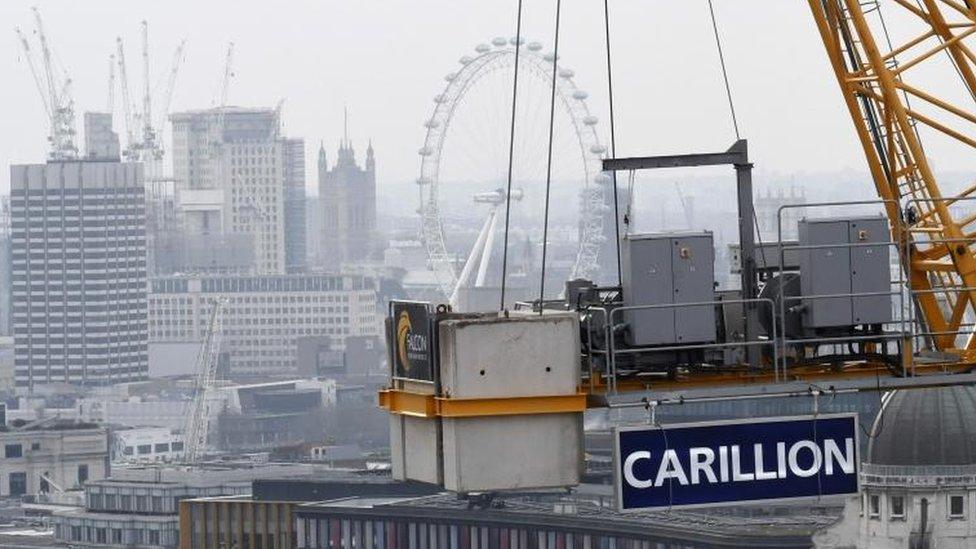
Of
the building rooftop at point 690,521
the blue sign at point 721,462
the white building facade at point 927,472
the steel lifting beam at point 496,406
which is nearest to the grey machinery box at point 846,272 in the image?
the blue sign at point 721,462

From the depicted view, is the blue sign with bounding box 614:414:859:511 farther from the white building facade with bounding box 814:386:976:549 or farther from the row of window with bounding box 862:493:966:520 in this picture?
the row of window with bounding box 862:493:966:520

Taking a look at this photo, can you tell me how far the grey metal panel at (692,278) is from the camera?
37406 mm

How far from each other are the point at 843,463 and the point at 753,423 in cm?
129

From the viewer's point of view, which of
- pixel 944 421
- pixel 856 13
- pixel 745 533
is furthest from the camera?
pixel 745 533

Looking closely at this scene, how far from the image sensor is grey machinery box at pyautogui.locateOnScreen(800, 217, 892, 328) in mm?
38625

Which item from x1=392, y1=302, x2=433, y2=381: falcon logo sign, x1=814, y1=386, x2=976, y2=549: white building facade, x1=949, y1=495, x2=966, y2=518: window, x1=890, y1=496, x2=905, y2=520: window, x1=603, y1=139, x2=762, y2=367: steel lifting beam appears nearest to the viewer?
x1=392, y1=302, x2=433, y2=381: falcon logo sign

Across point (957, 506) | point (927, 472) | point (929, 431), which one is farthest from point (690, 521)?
point (929, 431)

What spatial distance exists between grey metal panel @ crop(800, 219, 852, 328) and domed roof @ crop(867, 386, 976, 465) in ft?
266

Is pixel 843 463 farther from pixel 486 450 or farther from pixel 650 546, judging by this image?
pixel 650 546

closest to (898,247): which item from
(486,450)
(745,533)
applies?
(486,450)

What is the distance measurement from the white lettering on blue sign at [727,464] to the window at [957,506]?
88.2 metres

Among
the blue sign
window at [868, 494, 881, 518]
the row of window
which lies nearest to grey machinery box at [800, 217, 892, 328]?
the blue sign

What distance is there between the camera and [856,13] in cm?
4475

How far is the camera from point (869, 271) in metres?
38.7
